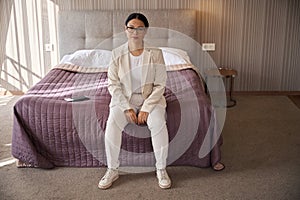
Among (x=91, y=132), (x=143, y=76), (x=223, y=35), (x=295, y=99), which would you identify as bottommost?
(x=295, y=99)

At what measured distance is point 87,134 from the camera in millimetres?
2863

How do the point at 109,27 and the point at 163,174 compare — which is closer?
the point at 163,174

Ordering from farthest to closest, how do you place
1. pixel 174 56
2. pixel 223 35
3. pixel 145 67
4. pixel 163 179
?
pixel 223 35, pixel 174 56, pixel 145 67, pixel 163 179

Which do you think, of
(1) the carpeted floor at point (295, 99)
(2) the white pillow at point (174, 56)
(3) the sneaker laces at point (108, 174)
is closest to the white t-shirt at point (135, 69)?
(3) the sneaker laces at point (108, 174)

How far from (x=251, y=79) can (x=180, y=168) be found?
7.25ft

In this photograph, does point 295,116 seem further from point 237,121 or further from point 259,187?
point 259,187

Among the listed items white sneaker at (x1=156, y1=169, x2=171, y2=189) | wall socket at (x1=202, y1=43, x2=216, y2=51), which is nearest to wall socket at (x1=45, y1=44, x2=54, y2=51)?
wall socket at (x1=202, y1=43, x2=216, y2=51)

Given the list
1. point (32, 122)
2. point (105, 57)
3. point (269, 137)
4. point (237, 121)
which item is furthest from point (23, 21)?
point (269, 137)

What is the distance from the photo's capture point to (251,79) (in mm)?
4777

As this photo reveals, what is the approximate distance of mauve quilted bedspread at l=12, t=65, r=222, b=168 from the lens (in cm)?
284

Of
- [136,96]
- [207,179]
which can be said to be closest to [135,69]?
[136,96]

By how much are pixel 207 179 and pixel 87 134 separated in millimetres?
881

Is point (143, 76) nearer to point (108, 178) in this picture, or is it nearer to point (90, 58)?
point (108, 178)

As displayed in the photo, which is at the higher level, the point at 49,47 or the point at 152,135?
the point at 49,47
